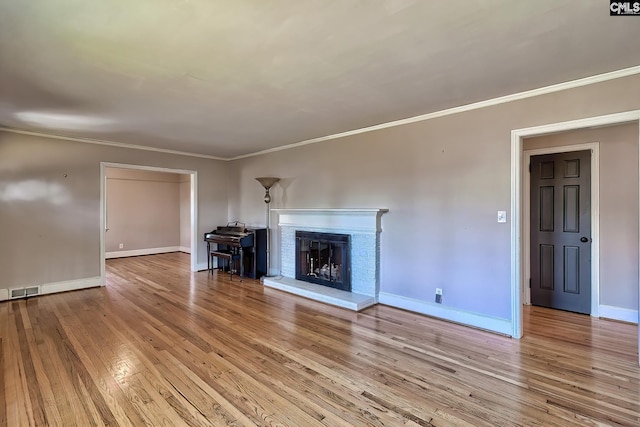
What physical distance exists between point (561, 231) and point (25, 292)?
7.35 m

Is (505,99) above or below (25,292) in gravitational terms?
above

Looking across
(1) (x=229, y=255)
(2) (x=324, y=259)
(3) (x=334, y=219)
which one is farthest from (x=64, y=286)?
(3) (x=334, y=219)

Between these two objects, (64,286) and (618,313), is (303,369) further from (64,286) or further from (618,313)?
(64,286)

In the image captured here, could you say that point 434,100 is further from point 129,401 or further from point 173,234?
point 173,234

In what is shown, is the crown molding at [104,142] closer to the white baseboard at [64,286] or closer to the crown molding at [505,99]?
the white baseboard at [64,286]

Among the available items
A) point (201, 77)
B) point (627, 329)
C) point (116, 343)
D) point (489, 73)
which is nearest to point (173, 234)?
point (116, 343)

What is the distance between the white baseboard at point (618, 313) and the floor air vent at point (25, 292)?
7424 mm

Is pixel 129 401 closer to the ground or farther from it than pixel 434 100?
closer to the ground

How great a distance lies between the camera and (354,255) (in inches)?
170

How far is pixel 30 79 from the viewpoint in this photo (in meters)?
2.53

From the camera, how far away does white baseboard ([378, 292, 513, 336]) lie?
311 centimetres

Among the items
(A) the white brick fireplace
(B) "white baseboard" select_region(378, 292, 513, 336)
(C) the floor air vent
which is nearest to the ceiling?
(A) the white brick fireplace

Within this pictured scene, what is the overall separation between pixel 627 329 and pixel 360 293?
282cm

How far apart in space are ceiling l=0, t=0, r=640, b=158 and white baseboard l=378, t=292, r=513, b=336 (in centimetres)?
223
